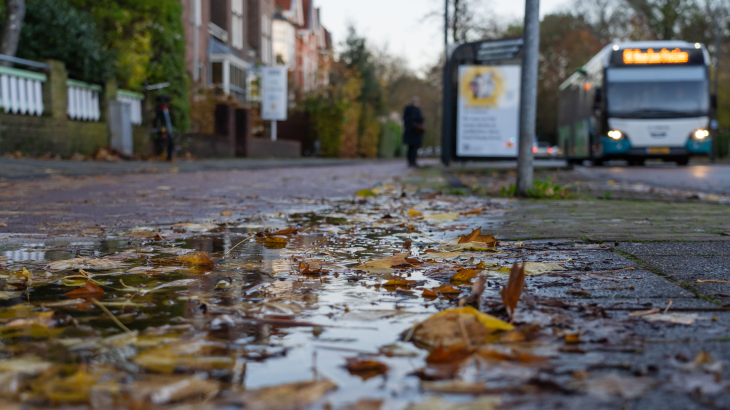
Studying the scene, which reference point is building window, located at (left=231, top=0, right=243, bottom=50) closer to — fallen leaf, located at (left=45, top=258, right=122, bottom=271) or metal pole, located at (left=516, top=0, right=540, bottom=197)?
metal pole, located at (left=516, top=0, right=540, bottom=197)

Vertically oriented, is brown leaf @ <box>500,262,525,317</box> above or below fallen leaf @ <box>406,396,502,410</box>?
above

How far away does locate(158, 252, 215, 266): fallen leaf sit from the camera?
302cm

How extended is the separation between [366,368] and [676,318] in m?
0.90

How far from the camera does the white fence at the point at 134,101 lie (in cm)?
1825

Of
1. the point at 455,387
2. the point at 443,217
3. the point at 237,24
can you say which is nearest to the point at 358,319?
the point at 455,387

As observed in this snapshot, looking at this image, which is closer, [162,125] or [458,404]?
[458,404]

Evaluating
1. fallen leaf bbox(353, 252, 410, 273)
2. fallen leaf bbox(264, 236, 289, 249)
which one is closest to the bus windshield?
fallen leaf bbox(264, 236, 289, 249)

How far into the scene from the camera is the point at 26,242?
374 cm

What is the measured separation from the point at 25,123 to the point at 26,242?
11.1 metres

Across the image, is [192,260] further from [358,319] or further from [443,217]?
[443,217]

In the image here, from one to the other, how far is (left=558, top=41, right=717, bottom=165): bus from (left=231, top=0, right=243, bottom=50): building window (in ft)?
69.8

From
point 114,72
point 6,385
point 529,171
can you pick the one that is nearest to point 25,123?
point 114,72

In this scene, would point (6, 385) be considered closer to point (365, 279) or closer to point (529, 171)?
point (365, 279)

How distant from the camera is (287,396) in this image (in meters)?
1.38
